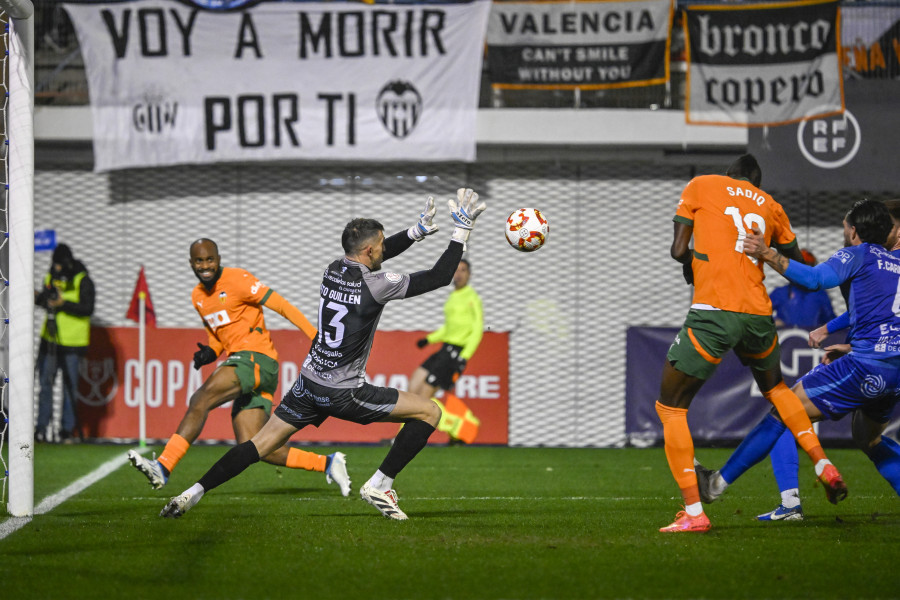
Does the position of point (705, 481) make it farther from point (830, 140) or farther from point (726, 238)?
point (830, 140)

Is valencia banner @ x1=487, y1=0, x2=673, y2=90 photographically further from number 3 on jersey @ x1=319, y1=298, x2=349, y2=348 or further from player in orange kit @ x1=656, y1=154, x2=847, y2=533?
number 3 on jersey @ x1=319, y1=298, x2=349, y2=348

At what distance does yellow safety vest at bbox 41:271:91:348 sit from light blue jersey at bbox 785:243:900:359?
931cm

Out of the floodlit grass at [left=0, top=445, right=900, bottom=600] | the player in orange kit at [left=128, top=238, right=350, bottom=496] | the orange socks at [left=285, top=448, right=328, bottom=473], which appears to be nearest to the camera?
the floodlit grass at [left=0, top=445, right=900, bottom=600]

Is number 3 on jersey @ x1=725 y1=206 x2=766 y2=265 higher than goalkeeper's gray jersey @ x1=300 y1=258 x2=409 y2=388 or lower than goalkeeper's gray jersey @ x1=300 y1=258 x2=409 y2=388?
higher

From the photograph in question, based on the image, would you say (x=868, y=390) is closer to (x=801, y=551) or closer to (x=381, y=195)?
(x=801, y=551)

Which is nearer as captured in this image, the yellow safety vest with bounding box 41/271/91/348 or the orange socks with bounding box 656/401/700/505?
the orange socks with bounding box 656/401/700/505

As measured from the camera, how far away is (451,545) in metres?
5.63

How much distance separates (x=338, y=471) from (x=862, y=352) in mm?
3668

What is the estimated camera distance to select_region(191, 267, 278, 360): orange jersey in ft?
25.6

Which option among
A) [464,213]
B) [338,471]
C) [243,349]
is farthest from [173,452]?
[464,213]

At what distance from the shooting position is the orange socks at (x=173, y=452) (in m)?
7.21

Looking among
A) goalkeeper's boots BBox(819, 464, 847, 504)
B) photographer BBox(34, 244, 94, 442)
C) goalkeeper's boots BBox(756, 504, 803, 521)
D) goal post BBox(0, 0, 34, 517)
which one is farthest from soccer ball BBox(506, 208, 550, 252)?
photographer BBox(34, 244, 94, 442)

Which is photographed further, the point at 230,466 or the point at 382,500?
the point at 382,500

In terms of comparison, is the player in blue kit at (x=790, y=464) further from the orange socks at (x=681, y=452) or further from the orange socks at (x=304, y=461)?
the orange socks at (x=304, y=461)
